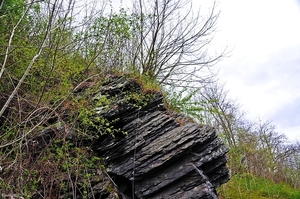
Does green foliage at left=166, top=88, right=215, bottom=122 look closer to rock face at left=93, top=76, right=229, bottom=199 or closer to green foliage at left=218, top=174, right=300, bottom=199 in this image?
rock face at left=93, top=76, right=229, bottom=199

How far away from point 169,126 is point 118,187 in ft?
4.29

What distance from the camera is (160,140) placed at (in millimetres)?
4270

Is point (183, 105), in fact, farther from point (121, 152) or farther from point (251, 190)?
point (251, 190)

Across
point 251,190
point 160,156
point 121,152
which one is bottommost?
point 251,190

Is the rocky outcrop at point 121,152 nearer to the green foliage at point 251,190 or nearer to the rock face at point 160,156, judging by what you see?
the rock face at point 160,156

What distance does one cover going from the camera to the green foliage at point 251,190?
7.80 m

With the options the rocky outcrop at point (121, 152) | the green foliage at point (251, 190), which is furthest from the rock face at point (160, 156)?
the green foliage at point (251, 190)

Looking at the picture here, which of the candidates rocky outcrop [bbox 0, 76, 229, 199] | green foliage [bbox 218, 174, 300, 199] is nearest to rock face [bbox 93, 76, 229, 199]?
rocky outcrop [bbox 0, 76, 229, 199]

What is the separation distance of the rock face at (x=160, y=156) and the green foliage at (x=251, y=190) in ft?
11.9

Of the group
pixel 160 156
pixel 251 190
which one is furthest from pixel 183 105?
pixel 251 190

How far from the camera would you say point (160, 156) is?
4.05m

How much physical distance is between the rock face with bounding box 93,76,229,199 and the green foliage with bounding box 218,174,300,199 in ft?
11.9

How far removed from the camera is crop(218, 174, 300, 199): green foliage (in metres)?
7.80

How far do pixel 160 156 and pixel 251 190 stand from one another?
6186 mm
